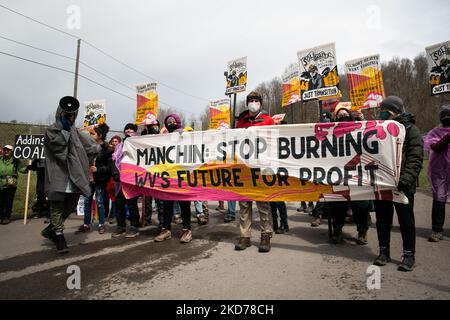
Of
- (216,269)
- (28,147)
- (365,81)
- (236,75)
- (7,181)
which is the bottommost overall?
(216,269)

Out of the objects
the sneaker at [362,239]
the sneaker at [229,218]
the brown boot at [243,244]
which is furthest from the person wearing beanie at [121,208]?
the sneaker at [362,239]

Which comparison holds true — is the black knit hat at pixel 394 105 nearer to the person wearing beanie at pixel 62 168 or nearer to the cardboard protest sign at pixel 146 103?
the person wearing beanie at pixel 62 168

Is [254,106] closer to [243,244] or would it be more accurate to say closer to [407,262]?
[243,244]

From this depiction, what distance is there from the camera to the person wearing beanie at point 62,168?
4762 mm

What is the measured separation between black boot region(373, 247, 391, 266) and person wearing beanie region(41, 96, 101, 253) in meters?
4.56

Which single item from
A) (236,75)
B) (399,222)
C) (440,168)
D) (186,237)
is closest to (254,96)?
(186,237)

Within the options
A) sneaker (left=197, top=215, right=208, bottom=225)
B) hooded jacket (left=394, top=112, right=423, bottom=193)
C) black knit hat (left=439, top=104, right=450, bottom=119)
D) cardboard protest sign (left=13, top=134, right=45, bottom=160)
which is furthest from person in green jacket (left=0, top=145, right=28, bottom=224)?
black knit hat (left=439, top=104, right=450, bottom=119)

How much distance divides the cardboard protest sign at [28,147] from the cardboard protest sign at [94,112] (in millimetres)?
4478

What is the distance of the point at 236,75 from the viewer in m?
12.3

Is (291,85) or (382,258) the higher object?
(291,85)

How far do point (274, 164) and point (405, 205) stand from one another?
73.2 inches

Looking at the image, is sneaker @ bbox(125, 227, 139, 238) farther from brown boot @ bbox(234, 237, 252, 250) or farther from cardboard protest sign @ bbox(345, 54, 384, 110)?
cardboard protest sign @ bbox(345, 54, 384, 110)
